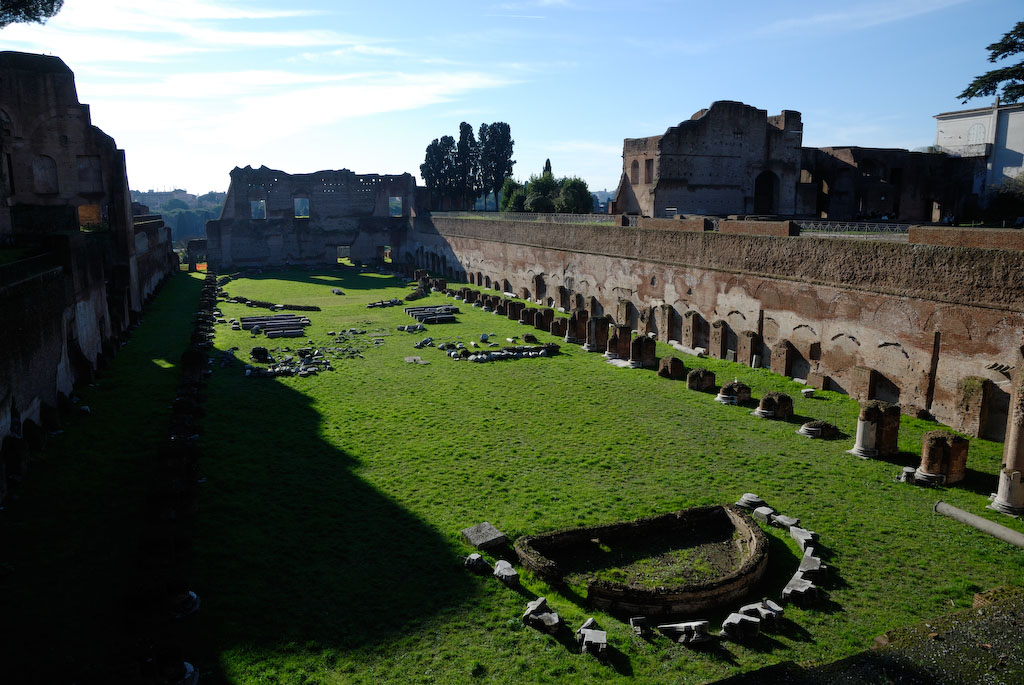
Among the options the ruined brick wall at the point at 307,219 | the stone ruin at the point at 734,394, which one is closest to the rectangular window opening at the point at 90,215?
the ruined brick wall at the point at 307,219

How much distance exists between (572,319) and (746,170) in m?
18.1

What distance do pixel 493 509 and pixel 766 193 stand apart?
30.3 m

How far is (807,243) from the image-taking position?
15.6 meters

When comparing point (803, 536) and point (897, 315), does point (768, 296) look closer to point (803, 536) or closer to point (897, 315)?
point (897, 315)

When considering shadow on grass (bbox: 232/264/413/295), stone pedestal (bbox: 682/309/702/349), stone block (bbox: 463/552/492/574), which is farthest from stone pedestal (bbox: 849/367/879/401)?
shadow on grass (bbox: 232/264/413/295)

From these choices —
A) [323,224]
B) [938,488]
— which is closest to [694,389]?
[938,488]

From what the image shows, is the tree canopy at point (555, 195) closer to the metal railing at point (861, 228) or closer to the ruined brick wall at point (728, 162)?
the ruined brick wall at point (728, 162)

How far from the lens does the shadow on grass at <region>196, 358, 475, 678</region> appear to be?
6503mm

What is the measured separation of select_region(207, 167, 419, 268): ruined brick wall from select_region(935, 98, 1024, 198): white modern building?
104 ft

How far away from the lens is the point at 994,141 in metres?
37.2

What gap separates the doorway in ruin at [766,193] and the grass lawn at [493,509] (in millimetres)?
21456

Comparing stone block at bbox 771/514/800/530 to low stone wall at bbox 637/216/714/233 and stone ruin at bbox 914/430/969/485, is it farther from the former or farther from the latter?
low stone wall at bbox 637/216/714/233

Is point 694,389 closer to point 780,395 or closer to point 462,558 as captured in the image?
point 780,395

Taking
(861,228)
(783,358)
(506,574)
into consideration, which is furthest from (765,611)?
(861,228)
